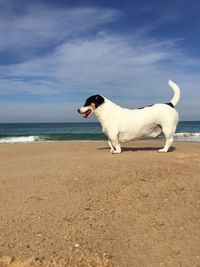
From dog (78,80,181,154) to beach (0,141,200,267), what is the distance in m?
1.56

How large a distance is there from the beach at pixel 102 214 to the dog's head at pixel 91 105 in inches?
78.5

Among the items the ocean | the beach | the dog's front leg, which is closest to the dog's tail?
the dog's front leg

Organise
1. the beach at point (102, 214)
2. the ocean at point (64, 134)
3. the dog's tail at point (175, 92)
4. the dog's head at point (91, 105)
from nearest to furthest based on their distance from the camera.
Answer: the beach at point (102, 214), the dog's head at point (91, 105), the dog's tail at point (175, 92), the ocean at point (64, 134)

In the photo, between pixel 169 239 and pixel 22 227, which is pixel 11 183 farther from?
pixel 169 239

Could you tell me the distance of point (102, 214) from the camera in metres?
5.89

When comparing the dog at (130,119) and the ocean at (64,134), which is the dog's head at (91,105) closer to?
the dog at (130,119)

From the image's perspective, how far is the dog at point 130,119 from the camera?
A: 10.7 m

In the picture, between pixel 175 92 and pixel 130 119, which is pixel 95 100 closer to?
pixel 130 119

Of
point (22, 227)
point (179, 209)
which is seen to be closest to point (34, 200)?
point (22, 227)

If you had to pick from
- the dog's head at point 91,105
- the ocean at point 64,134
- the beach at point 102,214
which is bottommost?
the ocean at point 64,134

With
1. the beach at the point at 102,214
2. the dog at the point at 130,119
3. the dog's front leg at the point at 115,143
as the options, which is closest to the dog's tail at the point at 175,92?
the dog at the point at 130,119

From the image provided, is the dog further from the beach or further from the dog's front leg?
the beach

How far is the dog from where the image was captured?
10.7 m

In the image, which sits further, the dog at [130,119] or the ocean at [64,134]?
the ocean at [64,134]
